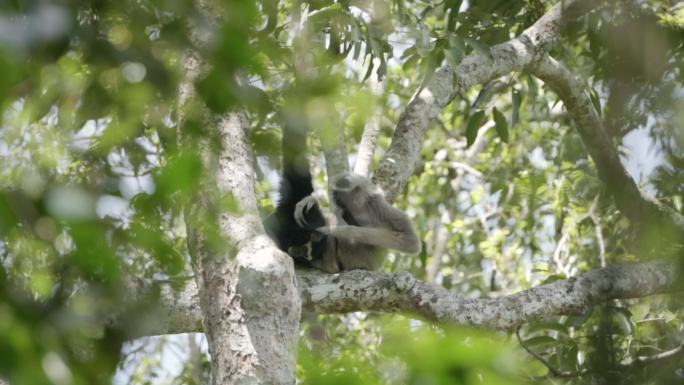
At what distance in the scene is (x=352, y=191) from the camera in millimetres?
6309

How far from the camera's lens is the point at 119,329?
1724 millimetres

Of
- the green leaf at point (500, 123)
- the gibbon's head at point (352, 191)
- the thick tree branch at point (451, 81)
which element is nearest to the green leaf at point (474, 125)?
the green leaf at point (500, 123)

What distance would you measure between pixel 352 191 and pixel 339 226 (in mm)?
339

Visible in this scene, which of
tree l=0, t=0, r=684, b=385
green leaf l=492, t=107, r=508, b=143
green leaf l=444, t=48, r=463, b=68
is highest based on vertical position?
green leaf l=444, t=48, r=463, b=68

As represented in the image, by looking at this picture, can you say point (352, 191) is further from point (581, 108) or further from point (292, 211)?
point (581, 108)

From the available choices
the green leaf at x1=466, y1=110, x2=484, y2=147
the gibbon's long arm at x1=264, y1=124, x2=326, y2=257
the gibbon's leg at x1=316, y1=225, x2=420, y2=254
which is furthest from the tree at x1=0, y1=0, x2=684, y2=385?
the gibbon's leg at x1=316, y1=225, x2=420, y2=254

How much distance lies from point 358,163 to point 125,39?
416cm

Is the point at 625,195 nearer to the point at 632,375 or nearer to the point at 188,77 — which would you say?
A: the point at 632,375

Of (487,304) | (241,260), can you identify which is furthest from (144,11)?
(487,304)

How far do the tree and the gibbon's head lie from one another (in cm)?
14

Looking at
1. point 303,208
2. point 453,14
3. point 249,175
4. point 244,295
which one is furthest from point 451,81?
point 244,295

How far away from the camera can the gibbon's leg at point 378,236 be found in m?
6.39

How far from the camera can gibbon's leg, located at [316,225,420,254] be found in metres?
6.39

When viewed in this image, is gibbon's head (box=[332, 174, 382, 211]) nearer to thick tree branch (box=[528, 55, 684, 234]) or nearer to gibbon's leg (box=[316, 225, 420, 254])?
gibbon's leg (box=[316, 225, 420, 254])
